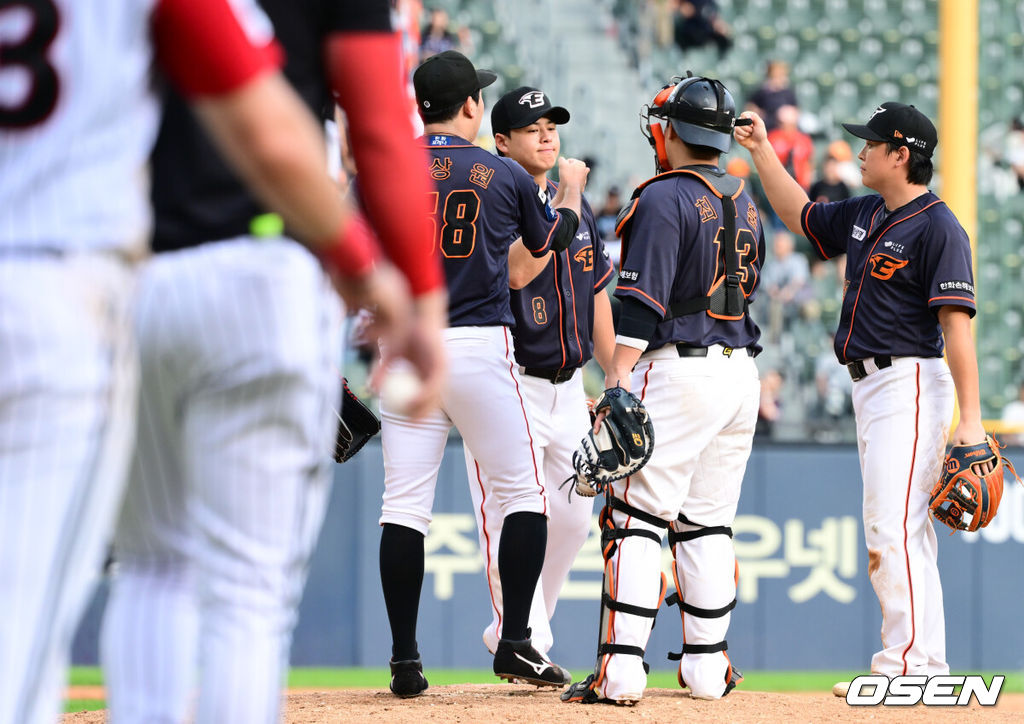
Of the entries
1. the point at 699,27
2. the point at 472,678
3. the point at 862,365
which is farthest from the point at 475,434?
the point at 699,27

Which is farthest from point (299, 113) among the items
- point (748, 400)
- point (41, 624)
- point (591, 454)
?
point (748, 400)

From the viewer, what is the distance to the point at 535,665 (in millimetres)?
4488

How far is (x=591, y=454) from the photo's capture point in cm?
430

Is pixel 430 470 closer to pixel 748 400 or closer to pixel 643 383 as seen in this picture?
pixel 643 383

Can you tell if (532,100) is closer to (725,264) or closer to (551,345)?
(551,345)

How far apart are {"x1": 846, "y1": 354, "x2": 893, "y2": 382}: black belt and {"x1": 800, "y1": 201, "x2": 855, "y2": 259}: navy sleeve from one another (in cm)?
50

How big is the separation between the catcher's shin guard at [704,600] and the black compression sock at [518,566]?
506 mm

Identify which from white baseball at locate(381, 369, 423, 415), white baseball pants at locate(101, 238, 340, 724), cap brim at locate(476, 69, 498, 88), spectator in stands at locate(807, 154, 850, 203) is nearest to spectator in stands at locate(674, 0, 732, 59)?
spectator in stands at locate(807, 154, 850, 203)

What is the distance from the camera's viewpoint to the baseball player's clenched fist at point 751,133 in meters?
5.01

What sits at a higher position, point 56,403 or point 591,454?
point 56,403

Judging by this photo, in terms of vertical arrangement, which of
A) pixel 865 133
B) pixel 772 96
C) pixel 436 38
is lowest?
pixel 865 133

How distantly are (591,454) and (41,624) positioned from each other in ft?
9.58

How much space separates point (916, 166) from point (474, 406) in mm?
1896

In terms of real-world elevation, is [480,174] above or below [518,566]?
above
